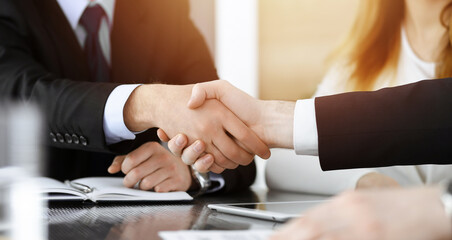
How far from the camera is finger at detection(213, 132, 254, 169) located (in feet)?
4.56

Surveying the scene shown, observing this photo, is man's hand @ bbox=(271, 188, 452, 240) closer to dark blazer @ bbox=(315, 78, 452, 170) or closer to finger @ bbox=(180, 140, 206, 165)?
dark blazer @ bbox=(315, 78, 452, 170)

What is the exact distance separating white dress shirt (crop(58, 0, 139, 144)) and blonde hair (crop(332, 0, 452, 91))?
36.1 inches

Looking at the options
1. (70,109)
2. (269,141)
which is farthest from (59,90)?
(269,141)

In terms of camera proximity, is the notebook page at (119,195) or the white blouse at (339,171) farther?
the white blouse at (339,171)

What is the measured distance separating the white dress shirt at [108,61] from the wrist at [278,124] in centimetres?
36

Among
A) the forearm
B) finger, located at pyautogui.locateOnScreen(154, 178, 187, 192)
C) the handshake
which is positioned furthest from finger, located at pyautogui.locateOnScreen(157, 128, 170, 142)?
the forearm

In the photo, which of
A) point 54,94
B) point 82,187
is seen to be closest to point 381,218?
point 82,187

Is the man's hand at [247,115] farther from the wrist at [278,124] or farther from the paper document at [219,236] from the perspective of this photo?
the paper document at [219,236]

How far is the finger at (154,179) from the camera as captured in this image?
1.36 metres

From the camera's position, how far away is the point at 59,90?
4.80 ft

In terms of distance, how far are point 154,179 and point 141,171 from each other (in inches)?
1.5

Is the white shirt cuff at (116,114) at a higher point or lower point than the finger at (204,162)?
higher

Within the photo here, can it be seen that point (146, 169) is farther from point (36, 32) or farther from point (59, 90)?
point (36, 32)

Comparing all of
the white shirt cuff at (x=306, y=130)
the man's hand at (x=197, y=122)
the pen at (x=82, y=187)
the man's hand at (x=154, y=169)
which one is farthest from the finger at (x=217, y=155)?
the pen at (x=82, y=187)
